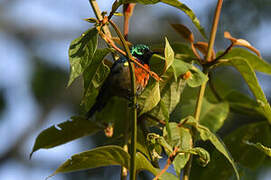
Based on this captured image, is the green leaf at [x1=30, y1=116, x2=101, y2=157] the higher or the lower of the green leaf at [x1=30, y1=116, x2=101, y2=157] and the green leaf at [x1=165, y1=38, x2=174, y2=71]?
the lower

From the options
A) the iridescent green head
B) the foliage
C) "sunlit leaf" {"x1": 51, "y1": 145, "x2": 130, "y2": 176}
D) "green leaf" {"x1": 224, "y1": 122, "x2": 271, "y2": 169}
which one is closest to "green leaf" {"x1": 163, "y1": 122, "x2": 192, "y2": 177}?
the foliage

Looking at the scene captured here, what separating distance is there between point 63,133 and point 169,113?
400mm

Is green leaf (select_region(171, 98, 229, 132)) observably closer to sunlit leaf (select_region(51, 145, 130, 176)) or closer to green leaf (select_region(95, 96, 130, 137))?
green leaf (select_region(95, 96, 130, 137))

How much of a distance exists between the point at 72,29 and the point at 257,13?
4006mm

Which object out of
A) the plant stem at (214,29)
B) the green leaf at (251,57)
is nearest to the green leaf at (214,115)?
the green leaf at (251,57)

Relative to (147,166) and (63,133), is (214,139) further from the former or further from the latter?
(63,133)

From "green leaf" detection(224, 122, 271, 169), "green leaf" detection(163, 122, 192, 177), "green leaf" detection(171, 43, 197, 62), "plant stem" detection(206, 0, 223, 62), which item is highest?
"plant stem" detection(206, 0, 223, 62)

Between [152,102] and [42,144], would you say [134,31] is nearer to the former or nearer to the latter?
[42,144]

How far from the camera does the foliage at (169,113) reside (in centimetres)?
112

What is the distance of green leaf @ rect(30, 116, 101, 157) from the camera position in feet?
5.28

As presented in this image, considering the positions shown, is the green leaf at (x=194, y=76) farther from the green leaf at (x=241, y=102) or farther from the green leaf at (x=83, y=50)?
the green leaf at (x=241, y=102)

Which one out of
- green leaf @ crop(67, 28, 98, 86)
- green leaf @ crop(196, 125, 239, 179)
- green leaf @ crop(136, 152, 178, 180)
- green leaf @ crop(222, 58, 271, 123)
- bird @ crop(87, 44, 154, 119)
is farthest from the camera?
bird @ crop(87, 44, 154, 119)

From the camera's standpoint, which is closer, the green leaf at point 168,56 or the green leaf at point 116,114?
the green leaf at point 168,56

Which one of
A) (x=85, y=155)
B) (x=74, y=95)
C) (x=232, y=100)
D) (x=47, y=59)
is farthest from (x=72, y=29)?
(x=85, y=155)
